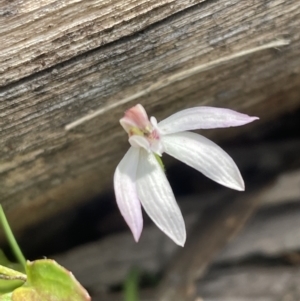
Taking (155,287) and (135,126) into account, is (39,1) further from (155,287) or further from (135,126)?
(155,287)

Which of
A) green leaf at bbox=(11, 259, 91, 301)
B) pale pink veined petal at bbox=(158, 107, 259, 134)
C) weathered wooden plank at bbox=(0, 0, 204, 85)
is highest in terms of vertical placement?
weathered wooden plank at bbox=(0, 0, 204, 85)

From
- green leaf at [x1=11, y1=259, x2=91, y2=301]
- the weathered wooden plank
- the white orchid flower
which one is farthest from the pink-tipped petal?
green leaf at [x1=11, y1=259, x2=91, y2=301]

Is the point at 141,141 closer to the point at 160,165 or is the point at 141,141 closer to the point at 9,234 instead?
the point at 160,165

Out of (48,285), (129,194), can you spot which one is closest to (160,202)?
(129,194)

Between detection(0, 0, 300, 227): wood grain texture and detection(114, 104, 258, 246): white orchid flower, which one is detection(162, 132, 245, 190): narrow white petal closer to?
detection(114, 104, 258, 246): white orchid flower

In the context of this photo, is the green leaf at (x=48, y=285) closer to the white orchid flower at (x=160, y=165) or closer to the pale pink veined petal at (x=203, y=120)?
the white orchid flower at (x=160, y=165)

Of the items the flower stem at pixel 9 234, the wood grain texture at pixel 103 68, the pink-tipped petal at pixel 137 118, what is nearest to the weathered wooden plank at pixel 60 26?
the wood grain texture at pixel 103 68
